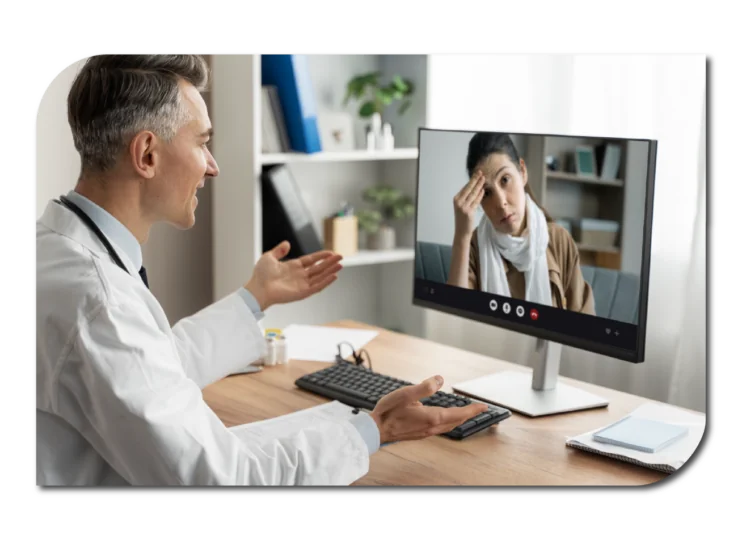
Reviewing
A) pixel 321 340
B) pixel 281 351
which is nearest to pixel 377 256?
pixel 321 340

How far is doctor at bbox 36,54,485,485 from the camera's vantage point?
1.12 m

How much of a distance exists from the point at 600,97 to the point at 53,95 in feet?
4.87

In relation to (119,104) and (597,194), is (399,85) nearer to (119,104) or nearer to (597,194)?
(597,194)

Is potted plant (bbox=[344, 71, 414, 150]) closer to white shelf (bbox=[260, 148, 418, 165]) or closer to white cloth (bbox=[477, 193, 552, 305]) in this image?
white shelf (bbox=[260, 148, 418, 165])

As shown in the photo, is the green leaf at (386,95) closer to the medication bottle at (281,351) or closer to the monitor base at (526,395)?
the medication bottle at (281,351)

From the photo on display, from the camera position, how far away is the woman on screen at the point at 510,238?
162cm

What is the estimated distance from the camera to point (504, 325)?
1.74 m

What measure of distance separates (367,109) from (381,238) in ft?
1.39

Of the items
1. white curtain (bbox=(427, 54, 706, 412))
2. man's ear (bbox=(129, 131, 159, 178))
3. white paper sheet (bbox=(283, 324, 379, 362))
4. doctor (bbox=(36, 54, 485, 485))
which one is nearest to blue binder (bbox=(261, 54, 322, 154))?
white curtain (bbox=(427, 54, 706, 412))

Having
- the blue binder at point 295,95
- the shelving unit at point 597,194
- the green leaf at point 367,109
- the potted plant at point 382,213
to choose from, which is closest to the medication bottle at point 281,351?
the shelving unit at point 597,194

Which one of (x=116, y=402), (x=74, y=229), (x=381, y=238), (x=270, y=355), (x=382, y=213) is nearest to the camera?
(x=116, y=402)

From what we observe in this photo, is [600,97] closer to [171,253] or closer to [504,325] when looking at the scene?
[504,325]

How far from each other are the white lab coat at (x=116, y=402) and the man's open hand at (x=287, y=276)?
1.68ft

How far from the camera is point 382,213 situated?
10.1 ft
